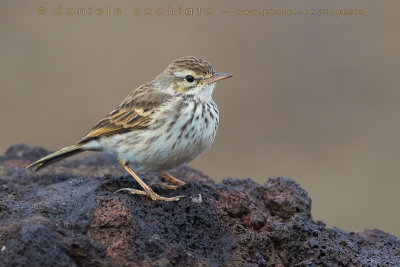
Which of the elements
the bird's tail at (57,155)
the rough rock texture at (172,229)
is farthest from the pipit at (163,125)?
the rough rock texture at (172,229)

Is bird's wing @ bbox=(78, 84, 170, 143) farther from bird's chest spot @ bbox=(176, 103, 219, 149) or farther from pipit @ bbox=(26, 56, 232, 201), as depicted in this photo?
bird's chest spot @ bbox=(176, 103, 219, 149)

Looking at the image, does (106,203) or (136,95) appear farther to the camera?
(136,95)

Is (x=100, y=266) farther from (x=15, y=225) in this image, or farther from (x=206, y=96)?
(x=206, y=96)

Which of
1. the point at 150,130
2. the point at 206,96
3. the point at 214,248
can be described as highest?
the point at 206,96

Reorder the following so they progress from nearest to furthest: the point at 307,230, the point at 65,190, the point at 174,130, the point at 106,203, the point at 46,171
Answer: the point at 106,203 → the point at 307,230 → the point at 65,190 → the point at 174,130 → the point at 46,171

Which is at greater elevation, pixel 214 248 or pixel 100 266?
pixel 214 248

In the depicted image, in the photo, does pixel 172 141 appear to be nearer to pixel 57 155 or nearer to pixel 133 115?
pixel 133 115

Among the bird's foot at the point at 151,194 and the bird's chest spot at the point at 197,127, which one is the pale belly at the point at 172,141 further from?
the bird's foot at the point at 151,194

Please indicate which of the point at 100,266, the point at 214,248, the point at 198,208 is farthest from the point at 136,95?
the point at 100,266
